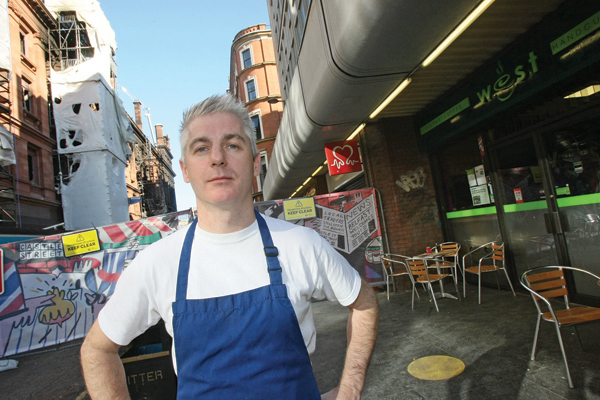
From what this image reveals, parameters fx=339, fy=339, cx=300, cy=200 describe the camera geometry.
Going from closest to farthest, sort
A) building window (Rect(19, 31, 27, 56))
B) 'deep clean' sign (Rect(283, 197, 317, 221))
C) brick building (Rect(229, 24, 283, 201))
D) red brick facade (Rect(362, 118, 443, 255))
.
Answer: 'deep clean' sign (Rect(283, 197, 317, 221))
red brick facade (Rect(362, 118, 443, 255))
building window (Rect(19, 31, 27, 56))
brick building (Rect(229, 24, 283, 201))

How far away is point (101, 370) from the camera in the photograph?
4.57 feet

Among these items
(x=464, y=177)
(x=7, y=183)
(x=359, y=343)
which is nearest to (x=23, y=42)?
(x=7, y=183)

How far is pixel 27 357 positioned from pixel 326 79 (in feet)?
23.8

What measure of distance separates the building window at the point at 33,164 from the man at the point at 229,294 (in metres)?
20.0

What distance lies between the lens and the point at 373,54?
3.87 m

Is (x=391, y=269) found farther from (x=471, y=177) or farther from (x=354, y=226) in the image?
(x=471, y=177)

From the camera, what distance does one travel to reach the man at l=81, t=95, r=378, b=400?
51.2 inches

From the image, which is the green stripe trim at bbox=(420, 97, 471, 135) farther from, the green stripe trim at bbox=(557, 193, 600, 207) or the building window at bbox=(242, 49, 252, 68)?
the building window at bbox=(242, 49, 252, 68)

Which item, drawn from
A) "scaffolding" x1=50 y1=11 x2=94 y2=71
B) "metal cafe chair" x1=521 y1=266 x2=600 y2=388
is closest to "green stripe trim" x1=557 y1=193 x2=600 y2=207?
"metal cafe chair" x1=521 y1=266 x2=600 y2=388

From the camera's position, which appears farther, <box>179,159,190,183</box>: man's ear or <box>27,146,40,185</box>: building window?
<box>27,146,40,185</box>: building window

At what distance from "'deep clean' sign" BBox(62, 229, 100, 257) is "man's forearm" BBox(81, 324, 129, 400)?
20.2 feet

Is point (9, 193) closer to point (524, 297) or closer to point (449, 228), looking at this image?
point (449, 228)

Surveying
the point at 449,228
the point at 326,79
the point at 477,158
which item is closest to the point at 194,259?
the point at 326,79

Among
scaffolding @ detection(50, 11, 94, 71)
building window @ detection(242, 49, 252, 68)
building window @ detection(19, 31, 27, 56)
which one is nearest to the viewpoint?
building window @ detection(19, 31, 27, 56)
